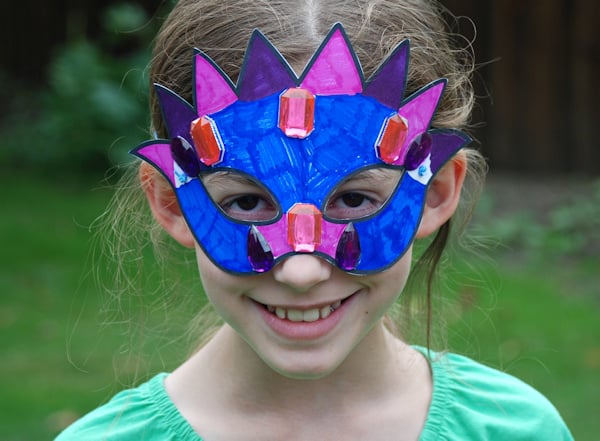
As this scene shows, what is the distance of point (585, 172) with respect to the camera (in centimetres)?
995

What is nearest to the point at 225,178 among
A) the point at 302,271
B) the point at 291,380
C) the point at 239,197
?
the point at 239,197

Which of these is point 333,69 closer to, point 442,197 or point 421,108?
point 421,108

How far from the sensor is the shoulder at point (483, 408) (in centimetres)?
278

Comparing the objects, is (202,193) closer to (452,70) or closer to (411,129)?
(411,129)

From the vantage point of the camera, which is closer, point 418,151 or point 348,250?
point 348,250

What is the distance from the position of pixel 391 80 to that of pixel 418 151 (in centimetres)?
18

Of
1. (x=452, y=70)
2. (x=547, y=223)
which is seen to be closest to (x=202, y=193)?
(x=452, y=70)

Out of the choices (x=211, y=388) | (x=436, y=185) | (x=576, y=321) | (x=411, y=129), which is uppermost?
(x=411, y=129)

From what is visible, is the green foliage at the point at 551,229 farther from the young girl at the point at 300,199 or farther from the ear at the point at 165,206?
the ear at the point at 165,206

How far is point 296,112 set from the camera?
2.40 meters

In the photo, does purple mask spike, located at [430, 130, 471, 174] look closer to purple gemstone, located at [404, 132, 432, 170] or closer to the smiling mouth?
purple gemstone, located at [404, 132, 432, 170]

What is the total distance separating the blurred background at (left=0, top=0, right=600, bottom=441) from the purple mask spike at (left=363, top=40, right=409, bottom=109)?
254cm

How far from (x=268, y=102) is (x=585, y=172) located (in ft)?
26.1

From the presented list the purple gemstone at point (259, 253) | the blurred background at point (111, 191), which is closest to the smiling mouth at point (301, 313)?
the purple gemstone at point (259, 253)
